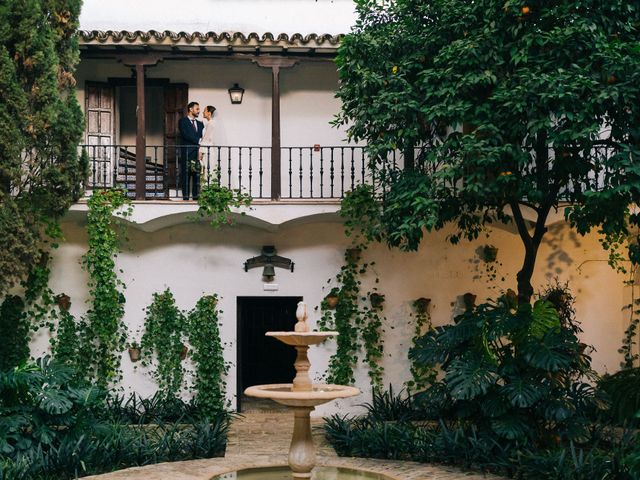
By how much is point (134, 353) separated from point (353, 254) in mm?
3796

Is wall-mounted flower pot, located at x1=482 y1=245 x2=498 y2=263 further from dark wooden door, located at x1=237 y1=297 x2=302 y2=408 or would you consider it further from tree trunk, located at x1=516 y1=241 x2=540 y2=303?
dark wooden door, located at x1=237 y1=297 x2=302 y2=408

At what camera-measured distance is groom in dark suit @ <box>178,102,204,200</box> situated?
13.3m

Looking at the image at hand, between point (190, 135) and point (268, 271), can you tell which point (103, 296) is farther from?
point (190, 135)

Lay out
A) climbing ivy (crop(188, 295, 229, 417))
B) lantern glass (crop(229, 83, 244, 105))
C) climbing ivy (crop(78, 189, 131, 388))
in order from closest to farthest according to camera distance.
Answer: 1. climbing ivy (crop(78, 189, 131, 388))
2. climbing ivy (crop(188, 295, 229, 417))
3. lantern glass (crop(229, 83, 244, 105))

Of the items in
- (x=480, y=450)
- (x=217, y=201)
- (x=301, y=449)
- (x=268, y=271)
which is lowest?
(x=480, y=450)

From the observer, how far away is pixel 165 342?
1344cm

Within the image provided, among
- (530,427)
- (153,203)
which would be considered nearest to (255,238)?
(153,203)

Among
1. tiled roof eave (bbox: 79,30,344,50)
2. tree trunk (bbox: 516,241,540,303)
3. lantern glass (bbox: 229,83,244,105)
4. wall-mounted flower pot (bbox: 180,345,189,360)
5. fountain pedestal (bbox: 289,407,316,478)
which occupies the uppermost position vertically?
tiled roof eave (bbox: 79,30,344,50)

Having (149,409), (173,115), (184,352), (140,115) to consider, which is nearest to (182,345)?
(184,352)

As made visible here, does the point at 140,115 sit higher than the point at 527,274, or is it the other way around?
the point at 140,115

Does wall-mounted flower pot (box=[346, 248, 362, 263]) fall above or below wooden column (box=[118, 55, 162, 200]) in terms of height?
below

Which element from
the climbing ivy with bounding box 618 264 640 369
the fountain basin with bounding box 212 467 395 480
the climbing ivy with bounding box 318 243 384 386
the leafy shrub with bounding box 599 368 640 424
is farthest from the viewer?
the climbing ivy with bounding box 618 264 640 369

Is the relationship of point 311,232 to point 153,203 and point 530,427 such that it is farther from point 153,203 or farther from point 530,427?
point 530,427

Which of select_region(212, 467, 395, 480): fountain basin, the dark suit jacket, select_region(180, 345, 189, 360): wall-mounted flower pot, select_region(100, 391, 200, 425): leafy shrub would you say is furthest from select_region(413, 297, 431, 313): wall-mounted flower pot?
select_region(212, 467, 395, 480): fountain basin
